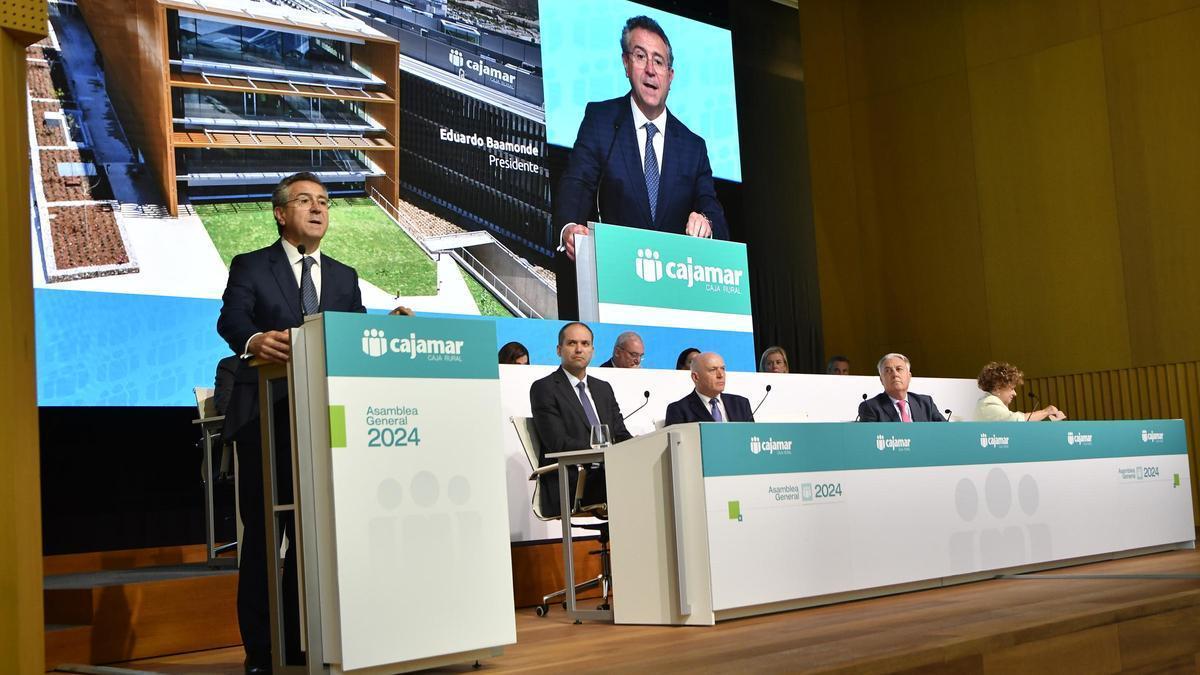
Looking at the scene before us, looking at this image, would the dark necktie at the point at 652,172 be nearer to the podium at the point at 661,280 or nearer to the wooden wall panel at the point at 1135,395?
the podium at the point at 661,280

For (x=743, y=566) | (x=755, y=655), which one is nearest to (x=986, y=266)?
(x=743, y=566)

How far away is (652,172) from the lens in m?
9.24

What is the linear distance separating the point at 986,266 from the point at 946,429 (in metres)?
6.18

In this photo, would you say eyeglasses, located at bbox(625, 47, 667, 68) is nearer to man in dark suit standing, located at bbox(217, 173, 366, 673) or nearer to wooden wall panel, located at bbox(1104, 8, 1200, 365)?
wooden wall panel, located at bbox(1104, 8, 1200, 365)

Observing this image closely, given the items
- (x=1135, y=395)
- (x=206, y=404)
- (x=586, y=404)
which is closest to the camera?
(x=206, y=404)

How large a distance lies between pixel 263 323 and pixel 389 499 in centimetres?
66

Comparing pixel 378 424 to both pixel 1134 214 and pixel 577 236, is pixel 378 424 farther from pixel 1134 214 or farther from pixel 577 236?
pixel 1134 214

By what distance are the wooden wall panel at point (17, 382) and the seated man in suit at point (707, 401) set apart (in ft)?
10.4

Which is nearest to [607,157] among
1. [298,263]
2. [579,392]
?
[579,392]

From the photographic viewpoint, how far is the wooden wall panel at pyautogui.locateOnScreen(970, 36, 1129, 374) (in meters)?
10.0

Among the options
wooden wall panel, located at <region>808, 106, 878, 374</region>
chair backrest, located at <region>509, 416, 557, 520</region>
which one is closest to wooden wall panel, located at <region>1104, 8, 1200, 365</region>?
wooden wall panel, located at <region>808, 106, 878, 374</region>

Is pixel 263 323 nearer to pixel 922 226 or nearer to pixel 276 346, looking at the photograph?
pixel 276 346

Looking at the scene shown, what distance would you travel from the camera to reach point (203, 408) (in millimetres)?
5266

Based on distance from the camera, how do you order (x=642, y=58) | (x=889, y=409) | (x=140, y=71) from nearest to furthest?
(x=889, y=409) → (x=140, y=71) → (x=642, y=58)
